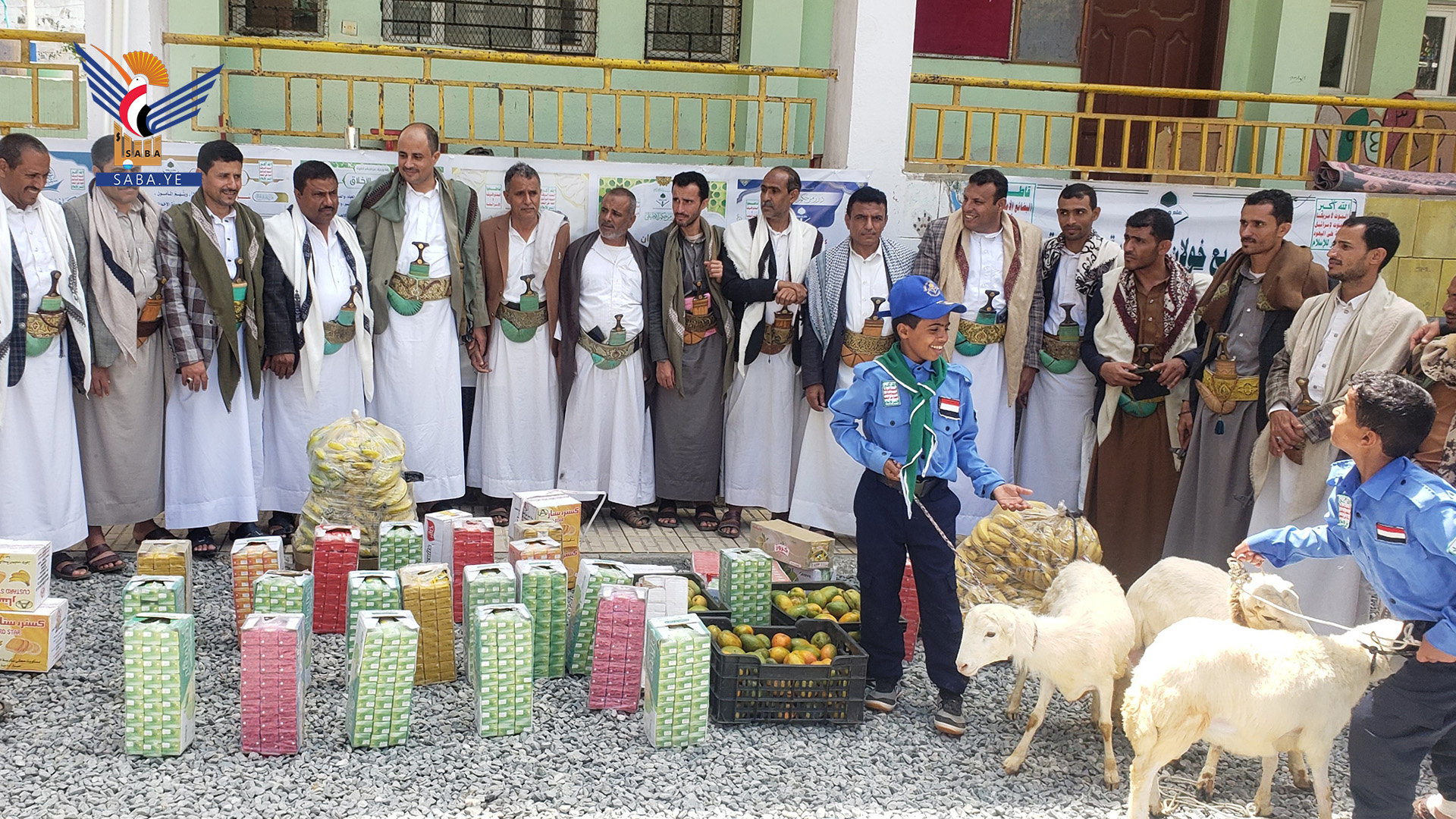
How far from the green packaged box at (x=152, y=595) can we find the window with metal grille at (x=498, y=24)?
719 cm

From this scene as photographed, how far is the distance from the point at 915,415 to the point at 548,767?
1.73 meters

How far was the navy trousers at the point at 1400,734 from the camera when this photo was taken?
10.5 feet

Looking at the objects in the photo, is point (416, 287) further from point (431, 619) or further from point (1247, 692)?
point (1247, 692)

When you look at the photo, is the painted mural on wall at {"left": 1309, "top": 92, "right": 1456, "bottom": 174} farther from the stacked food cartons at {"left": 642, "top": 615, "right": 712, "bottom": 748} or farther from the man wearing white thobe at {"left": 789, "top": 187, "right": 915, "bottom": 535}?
the stacked food cartons at {"left": 642, "top": 615, "right": 712, "bottom": 748}

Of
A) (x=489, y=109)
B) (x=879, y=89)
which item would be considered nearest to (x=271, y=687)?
(x=879, y=89)

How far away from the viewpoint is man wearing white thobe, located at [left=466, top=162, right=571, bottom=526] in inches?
253

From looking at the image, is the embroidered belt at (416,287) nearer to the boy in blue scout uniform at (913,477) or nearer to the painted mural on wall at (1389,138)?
the boy in blue scout uniform at (913,477)

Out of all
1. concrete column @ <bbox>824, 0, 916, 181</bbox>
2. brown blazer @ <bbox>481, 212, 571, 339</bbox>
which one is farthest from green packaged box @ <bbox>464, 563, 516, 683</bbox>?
concrete column @ <bbox>824, 0, 916, 181</bbox>

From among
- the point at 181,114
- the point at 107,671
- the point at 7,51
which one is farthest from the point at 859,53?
the point at 7,51

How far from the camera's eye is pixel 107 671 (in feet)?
14.2

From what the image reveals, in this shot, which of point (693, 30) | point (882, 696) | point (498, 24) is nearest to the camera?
point (882, 696)

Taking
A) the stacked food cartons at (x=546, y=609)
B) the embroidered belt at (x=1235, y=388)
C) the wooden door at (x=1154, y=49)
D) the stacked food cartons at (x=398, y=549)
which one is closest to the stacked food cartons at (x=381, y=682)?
the stacked food cartons at (x=546, y=609)

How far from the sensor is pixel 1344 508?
3379 millimetres

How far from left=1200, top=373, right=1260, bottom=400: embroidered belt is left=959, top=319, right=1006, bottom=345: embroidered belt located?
1.18 m
